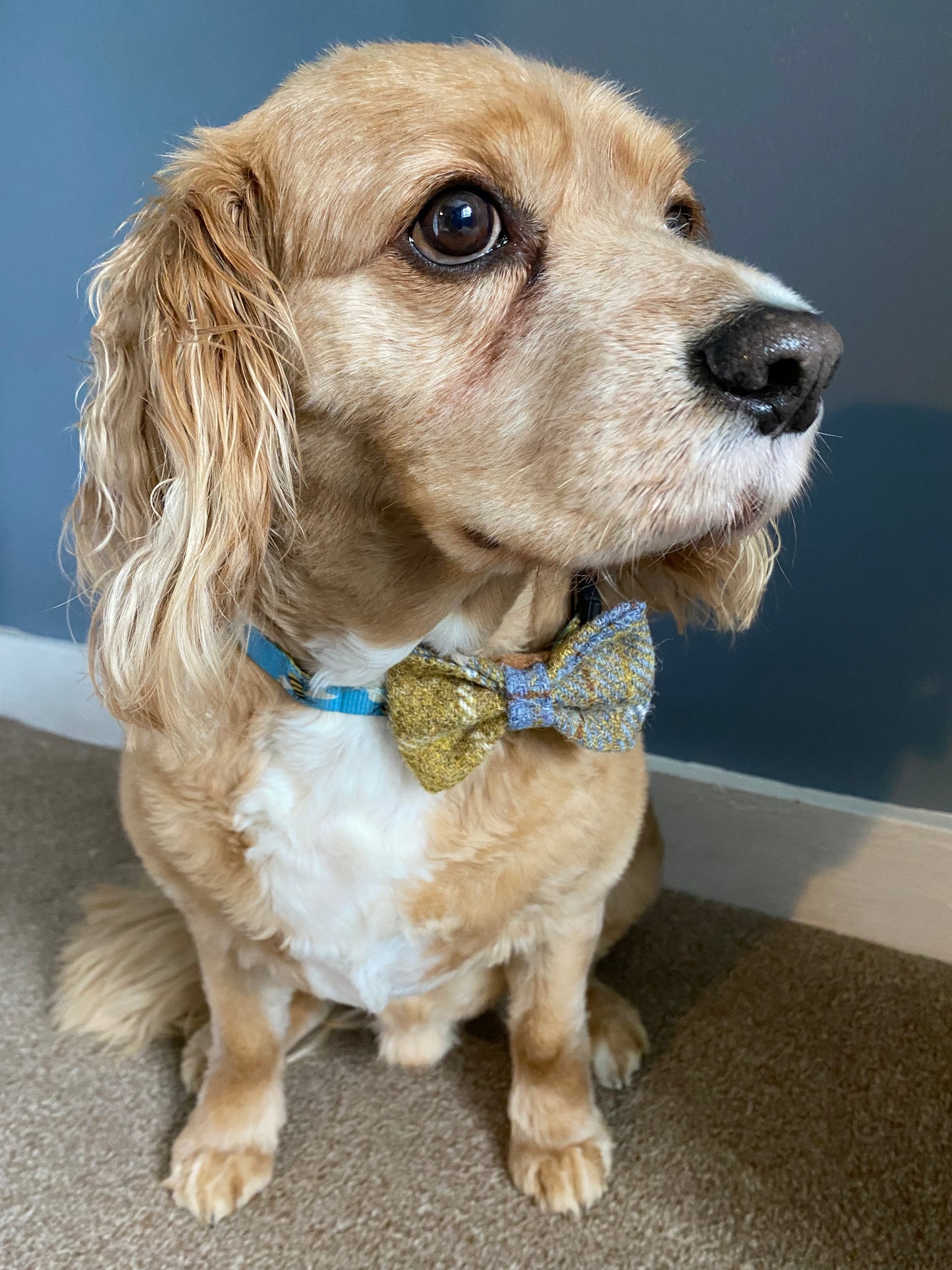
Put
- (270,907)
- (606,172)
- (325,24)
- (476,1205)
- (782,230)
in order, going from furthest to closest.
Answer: (325,24), (782,230), (476,1205), (270,907), (606,172)

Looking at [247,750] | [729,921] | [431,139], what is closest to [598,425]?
[431,139]

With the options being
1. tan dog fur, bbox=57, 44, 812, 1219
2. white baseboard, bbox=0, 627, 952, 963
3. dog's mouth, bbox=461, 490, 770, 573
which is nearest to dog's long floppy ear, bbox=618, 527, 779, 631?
tan dog fur, bbox=57, 44, 812, 1219

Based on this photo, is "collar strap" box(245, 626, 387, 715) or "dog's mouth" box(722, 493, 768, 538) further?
"collar strap" box(245, 626, 387, 715)

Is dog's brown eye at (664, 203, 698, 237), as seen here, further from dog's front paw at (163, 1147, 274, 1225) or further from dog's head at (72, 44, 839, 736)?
dog's front paw at (163, 1147, 274, 1225)

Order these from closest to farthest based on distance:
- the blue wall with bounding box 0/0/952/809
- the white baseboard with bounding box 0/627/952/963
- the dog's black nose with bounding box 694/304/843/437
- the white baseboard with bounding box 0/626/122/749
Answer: the dog's black nose with bounding box 694/304/843/437, the blue wall with bounding box 0/0/952/809, the white baseboard with bounding box 0/627/952/963, the white baseboard with bounding box 0/626/122/749

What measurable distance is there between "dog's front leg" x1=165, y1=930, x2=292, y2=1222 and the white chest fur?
0.16 metres

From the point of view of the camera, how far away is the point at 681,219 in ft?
2.75

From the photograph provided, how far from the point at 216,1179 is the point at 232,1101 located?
7 cm

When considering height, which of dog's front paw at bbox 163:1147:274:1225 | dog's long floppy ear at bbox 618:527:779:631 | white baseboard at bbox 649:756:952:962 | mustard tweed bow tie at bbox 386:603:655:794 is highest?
dog's long floppy ear at bbox 618:527:779:631

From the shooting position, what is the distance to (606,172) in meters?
0.69

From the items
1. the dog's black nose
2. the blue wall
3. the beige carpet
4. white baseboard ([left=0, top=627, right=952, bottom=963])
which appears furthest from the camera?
white baseboard ([left=0, top=627, right=952, bottom=963])

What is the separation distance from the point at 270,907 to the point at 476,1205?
396mm

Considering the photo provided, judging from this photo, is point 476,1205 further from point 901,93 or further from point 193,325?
point 901,93

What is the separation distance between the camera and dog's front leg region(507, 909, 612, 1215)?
0.90 m
